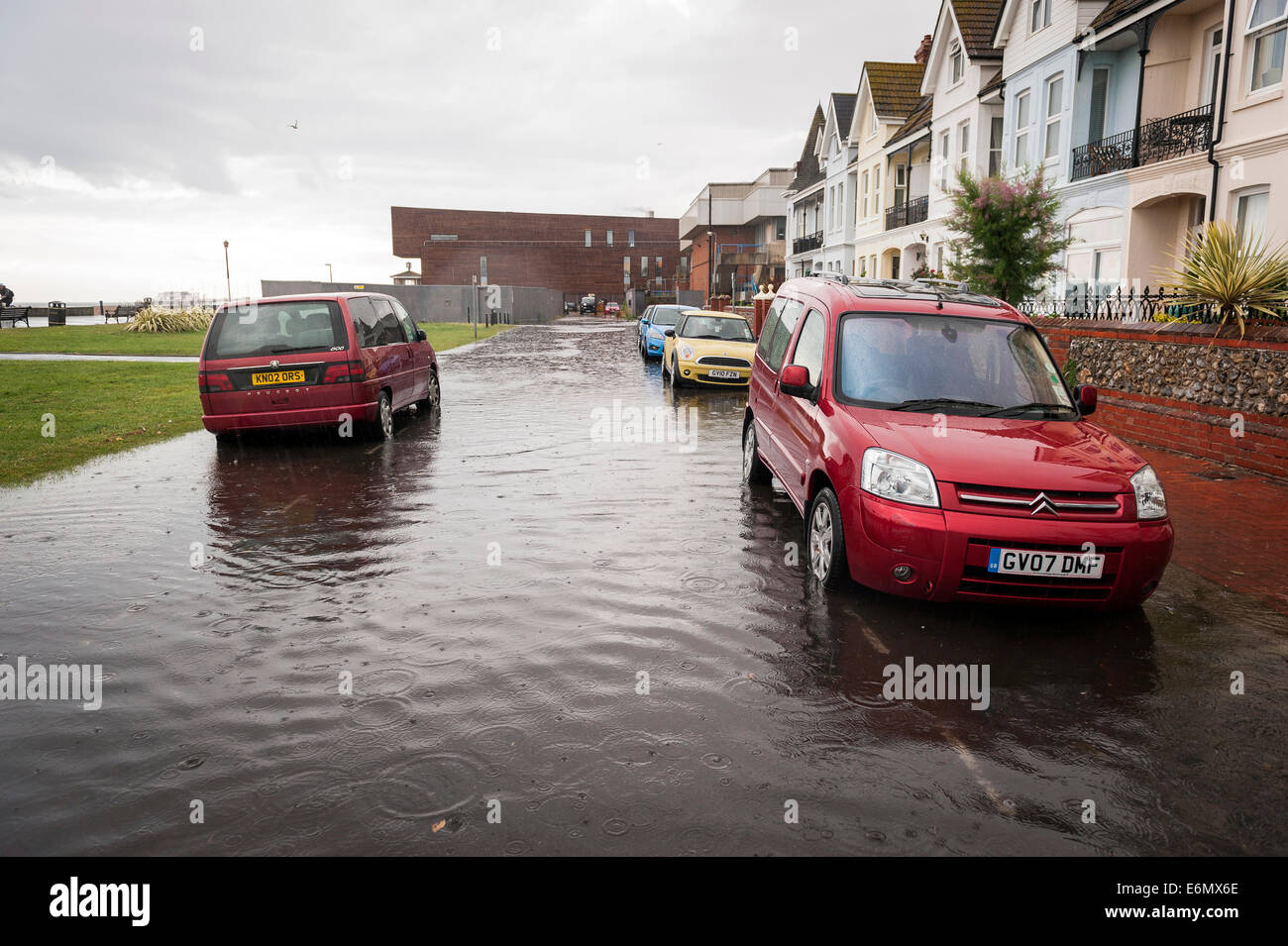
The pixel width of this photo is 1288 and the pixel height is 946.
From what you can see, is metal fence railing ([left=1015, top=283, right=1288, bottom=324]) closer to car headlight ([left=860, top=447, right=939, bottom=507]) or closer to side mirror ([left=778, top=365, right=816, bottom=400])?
side mirror ([left=778, top=365, right=816, bottom=400])

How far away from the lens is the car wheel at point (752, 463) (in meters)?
9.23

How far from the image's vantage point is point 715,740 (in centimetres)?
396

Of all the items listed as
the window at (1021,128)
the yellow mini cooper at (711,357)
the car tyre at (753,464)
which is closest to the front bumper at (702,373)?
the yellow mini cooper at (711,357)

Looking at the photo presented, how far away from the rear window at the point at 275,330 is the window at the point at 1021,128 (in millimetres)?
20842

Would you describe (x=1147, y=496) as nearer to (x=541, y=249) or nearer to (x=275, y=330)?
(x=275, y=330)

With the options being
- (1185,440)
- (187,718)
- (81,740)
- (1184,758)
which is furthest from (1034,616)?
(1185,440)

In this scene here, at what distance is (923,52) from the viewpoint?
40.5 meters

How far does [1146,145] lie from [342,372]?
17991 millimetres

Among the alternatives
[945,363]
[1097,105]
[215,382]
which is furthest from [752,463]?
[1097,105]

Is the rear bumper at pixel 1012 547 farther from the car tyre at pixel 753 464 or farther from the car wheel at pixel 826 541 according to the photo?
the car tyre at pixel 753 464

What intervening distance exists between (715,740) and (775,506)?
473 cm
